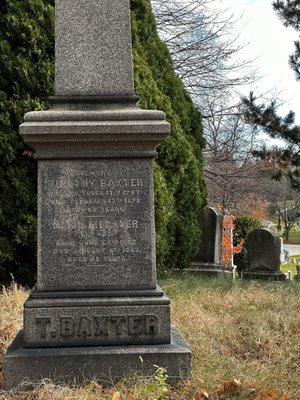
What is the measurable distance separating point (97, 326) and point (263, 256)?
30.0 feet

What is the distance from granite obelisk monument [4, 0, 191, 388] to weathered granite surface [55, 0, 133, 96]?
117mm

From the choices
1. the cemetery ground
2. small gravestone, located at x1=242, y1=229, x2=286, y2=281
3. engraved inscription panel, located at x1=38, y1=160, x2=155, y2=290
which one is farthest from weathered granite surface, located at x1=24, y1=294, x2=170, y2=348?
small gravestone, located at x1=242, y1=229, x2=286, y2=281

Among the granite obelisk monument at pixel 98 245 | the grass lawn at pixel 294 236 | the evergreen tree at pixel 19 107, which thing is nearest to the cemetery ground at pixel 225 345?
the granite obelisk monument at pixel 98 245

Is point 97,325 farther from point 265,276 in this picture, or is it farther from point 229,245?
point 229,245

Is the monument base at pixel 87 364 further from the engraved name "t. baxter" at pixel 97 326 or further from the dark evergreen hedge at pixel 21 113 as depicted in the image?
the dark evergreen hedge at pixel 21 113

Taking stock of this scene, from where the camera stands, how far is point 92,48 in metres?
4.62

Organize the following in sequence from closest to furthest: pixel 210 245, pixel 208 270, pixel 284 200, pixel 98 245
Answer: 1. pixel 98 245
2. pixel 208 270
3. pixel 210 245
4. pixel 284 200

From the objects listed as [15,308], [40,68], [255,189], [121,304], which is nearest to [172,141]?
[40,68]

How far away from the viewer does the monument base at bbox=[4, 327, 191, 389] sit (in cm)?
394

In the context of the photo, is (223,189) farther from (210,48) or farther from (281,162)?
(281,162)

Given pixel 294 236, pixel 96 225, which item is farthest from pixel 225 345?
pixel 294 236

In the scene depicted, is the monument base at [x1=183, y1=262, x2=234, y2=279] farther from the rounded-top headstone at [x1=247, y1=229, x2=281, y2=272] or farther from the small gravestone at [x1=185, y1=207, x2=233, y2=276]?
the rounded-top headstone at [x1=247, y1=229, x2=281, y2=272]

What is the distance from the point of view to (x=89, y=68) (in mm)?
4590

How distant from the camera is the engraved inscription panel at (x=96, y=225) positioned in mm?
4277
